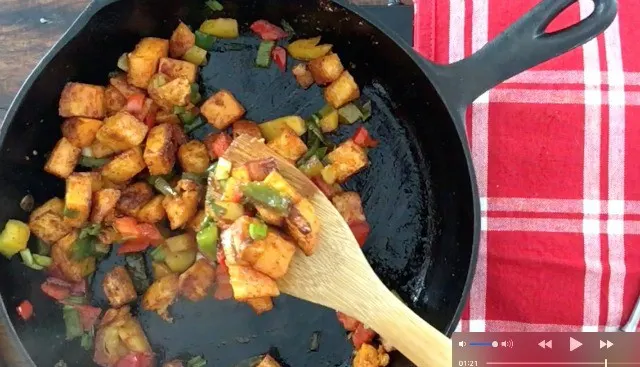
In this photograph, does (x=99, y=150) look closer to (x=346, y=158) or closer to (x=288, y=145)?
(x=288, y=145)

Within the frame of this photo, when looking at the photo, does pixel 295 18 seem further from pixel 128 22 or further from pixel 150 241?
pixel 150 241

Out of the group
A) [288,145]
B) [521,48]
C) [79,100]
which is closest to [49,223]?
[79,100]

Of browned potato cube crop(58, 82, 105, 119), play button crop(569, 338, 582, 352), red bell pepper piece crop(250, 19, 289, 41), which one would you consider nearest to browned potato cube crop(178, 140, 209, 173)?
browned potato cube crop(58, 82, 105, 119)

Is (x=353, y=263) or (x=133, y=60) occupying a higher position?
(x=133, y=60)

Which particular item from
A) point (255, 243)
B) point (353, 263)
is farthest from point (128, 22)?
point (353, 263)

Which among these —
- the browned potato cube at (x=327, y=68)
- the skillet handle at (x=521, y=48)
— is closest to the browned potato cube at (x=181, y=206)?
the browned potato cube at (x=327, y=68)

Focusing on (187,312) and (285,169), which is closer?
(285,169)

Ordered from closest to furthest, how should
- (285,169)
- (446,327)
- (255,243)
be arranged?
(255,243)
(285,169)
(446,327)
